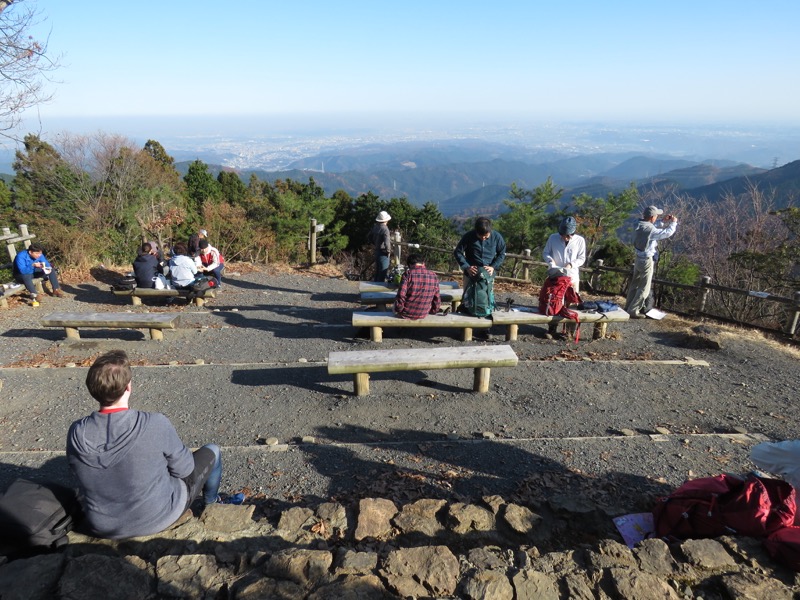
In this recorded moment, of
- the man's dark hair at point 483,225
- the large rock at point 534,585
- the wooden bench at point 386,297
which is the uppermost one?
the man's dark hair at point 483,225

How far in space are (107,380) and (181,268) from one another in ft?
21.1

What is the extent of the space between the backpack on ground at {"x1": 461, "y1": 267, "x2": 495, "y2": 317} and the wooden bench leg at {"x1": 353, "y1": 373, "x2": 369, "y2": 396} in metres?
2.10

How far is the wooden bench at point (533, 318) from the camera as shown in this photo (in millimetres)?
6586

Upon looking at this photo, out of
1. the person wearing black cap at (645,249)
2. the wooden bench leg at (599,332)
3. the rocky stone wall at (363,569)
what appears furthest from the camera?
the person wearing black cap at (645,249)

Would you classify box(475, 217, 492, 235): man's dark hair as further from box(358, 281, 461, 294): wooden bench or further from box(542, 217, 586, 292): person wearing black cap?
box(358, 281, 461, 294): wooden bench

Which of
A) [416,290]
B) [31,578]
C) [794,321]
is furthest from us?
[794,321]

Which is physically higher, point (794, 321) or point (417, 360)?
point (417, 360)

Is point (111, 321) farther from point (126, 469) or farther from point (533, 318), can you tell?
point (533, 318)

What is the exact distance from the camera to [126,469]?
8.06 feet

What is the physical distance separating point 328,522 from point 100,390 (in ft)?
5.40

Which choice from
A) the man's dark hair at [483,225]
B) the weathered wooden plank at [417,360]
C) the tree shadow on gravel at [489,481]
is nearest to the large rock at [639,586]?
the tree shadow on gravel at [489,481]

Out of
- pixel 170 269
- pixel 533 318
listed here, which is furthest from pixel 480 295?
pixel 170 269

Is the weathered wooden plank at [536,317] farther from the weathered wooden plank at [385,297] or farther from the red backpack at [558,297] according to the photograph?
the weathered wooden plank at [385,297]

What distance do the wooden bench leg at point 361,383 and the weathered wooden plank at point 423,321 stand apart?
4.01ft
